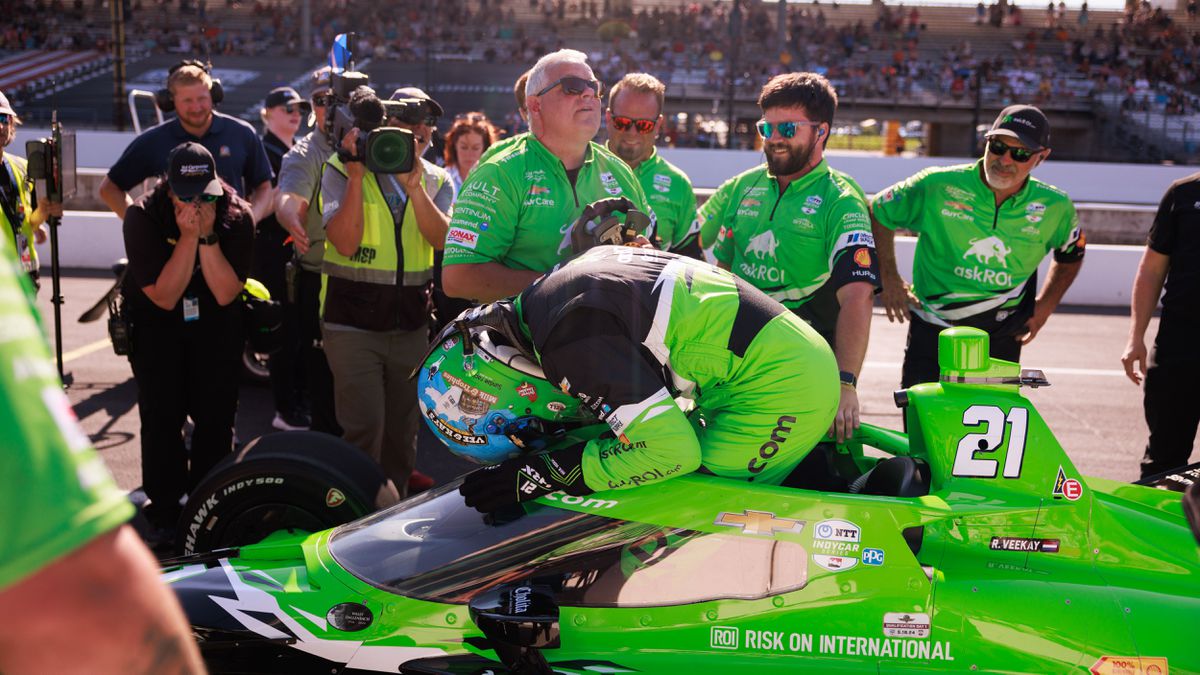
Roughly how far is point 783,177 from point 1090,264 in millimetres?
9211

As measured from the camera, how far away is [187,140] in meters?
5.61

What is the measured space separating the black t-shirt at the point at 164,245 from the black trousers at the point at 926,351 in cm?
301

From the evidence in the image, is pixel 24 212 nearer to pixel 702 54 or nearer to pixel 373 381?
pixel 373 381

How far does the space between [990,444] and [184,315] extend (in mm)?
3169

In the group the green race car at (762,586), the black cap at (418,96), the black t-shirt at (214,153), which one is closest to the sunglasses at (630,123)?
the black cap at (418,96)

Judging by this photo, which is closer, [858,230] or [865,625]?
[865,625]

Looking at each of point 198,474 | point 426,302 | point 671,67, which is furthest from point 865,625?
point 671,67

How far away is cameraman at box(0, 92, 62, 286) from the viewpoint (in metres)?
5.18

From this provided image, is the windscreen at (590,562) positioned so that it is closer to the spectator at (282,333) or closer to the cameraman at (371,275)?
the cameraman at (371,275)

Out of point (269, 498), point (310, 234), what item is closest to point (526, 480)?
point (269, 498)

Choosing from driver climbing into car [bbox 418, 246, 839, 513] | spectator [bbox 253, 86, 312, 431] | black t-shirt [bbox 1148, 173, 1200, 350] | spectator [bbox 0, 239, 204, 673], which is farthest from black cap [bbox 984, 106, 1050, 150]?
spectator [bbox 0, 239, 204, 673]

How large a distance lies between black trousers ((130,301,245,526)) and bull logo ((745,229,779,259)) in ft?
7.45

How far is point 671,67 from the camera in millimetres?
27766

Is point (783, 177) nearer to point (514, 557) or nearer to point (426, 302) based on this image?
point (426, 302)
